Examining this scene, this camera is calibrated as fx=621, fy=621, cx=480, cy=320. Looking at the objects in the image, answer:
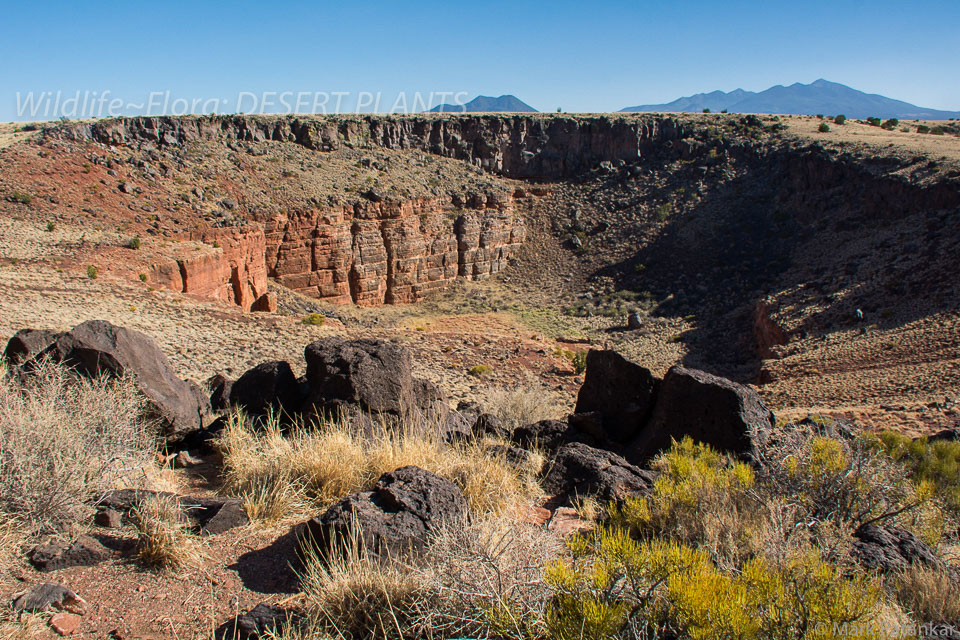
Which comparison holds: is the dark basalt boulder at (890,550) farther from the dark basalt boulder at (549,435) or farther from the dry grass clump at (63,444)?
the dry grass clump at (63,444)

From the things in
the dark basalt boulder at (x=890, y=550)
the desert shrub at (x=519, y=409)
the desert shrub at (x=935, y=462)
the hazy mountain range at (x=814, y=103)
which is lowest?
the desert shrub at (x=519, y=409)

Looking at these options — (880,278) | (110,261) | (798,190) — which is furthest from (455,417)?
(798,190)

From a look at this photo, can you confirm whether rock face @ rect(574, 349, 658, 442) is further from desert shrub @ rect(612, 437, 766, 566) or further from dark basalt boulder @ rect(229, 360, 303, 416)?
dark basalt boulder @ rect(229, 360, 303, 416)

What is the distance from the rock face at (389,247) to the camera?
30.3 metres

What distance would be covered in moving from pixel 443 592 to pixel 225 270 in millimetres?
24299

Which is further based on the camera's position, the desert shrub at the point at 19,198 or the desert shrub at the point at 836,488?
the desert shrub at the point at 19,198

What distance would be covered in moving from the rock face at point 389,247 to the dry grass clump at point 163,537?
2634 cm

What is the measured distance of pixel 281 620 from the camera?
349 centimetres

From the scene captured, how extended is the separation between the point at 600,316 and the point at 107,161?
2395cm

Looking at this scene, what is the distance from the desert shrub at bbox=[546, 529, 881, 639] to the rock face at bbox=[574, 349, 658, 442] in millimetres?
5066

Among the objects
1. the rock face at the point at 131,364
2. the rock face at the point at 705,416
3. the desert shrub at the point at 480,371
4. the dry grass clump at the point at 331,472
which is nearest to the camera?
the dry grass clump at the point at 331,472

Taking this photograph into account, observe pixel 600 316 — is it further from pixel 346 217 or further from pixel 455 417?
pixel 455 417

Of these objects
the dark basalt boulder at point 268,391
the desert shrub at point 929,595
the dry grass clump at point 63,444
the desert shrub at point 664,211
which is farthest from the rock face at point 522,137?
the desert shrub at point 929,595

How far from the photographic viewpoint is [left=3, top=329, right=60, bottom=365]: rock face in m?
6.78
